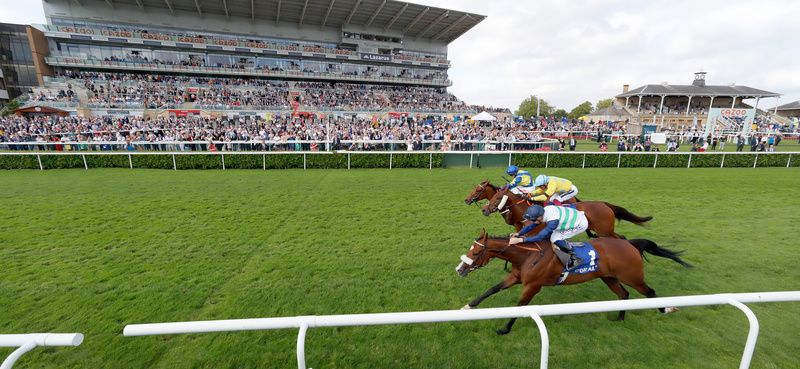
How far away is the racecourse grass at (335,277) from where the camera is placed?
3037mm

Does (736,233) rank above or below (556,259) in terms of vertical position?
below

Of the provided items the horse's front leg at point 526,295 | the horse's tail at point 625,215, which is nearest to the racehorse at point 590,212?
the horse's tail at point 625,215

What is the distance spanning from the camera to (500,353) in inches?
120

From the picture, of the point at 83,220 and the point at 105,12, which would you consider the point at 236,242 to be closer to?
the point at 83,220

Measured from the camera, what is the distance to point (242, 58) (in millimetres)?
36938

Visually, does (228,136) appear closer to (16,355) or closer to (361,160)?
(361,160)

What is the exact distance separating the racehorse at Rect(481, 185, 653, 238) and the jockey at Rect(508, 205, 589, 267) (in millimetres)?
1065

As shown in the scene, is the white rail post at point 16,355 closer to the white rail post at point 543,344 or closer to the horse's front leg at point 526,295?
the white rail post at point 543,344

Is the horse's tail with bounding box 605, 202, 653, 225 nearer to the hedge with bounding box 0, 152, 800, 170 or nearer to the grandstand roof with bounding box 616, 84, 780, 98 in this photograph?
the hedge with bounding box 0, 152, 800, 170

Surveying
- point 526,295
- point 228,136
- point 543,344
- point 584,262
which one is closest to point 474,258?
point 526,295

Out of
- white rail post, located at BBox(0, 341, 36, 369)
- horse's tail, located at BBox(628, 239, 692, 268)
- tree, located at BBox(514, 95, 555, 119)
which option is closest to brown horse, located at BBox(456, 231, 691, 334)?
horse's tail, located at BBox(628, 239, 692, 268)

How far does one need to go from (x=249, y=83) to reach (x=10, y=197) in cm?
3101

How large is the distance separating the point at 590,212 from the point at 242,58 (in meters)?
40.2

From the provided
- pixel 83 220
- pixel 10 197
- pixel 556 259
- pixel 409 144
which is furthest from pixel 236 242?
pixel 409 144
